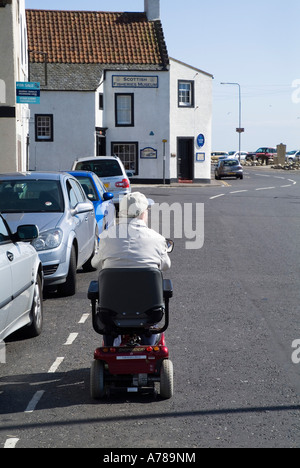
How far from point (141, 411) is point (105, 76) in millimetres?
42121

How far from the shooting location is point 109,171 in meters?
23.5

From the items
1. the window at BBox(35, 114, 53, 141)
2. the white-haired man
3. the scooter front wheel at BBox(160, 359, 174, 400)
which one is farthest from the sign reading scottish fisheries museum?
the scooter front wheel at BBox(160, 359, 174, 400)

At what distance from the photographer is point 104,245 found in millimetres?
6152

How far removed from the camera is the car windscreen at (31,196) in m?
10.7

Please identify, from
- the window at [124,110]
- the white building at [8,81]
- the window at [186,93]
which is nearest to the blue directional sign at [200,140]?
the window at [186,93]

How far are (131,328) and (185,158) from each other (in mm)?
43083

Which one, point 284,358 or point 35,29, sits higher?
point 35,29

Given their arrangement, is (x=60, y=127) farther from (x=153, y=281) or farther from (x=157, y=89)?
(x=153, y=281)

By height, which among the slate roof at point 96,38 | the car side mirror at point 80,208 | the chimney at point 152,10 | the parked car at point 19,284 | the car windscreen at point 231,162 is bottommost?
the car windscreen at point 231,162

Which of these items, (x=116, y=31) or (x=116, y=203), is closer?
(x=116, y=203)

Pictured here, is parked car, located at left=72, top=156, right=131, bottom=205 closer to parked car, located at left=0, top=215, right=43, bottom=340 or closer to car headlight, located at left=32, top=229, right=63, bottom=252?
car headlight, located at left=32, top=229, right=63, bottom=252

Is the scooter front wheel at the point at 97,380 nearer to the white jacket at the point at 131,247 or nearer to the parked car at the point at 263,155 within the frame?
the white jacket at the point at 131,247

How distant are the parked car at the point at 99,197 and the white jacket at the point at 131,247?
8852 mm
